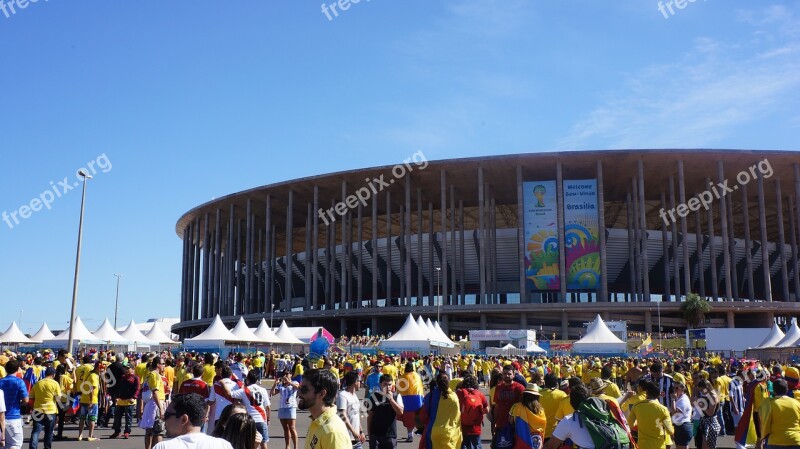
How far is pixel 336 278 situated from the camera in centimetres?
8600

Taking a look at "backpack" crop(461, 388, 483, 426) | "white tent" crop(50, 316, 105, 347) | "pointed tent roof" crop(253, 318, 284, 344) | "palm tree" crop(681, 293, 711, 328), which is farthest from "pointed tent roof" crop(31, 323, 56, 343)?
"palm tree" crop(681, 293, 711, 328)

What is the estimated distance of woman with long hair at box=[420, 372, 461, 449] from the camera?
28.0 ft

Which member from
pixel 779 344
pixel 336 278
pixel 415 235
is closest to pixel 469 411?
pixel 779 344

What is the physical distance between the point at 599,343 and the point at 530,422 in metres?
32.5

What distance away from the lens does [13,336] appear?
147 ft

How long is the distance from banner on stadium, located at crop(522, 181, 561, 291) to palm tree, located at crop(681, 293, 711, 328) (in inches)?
419

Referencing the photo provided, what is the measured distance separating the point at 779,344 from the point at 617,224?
4812 centimetres

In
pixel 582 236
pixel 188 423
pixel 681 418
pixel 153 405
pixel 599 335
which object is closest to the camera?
pixel 188 423

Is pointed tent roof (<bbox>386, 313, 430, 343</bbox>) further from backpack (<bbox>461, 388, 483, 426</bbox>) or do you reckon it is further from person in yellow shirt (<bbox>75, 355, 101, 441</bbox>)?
backpack (<bbox>461, 388, 483, 426</bbox>)

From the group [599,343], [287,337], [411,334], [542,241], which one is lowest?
[599,343]

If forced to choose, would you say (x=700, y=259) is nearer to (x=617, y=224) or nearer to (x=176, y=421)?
(x=617, y=224)

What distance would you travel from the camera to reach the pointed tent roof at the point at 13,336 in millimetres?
44188

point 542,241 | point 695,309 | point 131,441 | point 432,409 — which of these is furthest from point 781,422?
point 542,241

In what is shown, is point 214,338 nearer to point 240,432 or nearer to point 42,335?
point 42,335
